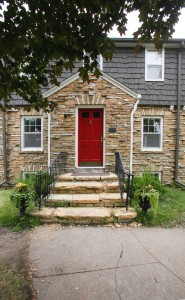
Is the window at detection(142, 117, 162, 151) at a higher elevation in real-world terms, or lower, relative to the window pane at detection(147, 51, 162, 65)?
lower

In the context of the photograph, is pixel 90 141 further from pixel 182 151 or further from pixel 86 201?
pixel 182 151

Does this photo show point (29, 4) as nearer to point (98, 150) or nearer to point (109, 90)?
point (109, 90)

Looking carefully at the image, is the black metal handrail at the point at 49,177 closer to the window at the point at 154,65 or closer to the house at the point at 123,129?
the house at the point at 123,129

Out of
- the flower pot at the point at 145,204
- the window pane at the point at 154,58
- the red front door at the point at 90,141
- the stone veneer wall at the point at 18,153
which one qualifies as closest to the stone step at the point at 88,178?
the red front door at the point at 90,141

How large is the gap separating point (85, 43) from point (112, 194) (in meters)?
4.04

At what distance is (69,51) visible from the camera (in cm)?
256

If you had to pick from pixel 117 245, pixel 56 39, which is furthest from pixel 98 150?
pixel 56 39

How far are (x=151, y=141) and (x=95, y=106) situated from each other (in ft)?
9.10

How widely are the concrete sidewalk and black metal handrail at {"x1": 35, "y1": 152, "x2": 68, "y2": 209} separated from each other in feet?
3.48

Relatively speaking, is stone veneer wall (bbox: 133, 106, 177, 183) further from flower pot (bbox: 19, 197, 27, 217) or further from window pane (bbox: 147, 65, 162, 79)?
flower pot (bbox: 19, 197, 27, 217)

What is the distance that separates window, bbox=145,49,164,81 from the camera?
822cm

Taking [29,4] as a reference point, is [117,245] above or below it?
below

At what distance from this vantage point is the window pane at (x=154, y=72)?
8266 millimetres

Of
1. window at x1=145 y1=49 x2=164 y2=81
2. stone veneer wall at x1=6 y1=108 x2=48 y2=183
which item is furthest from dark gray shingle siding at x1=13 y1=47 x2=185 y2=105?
stone veneer wall at x1=6 y1=108 x2=48 y2=183
